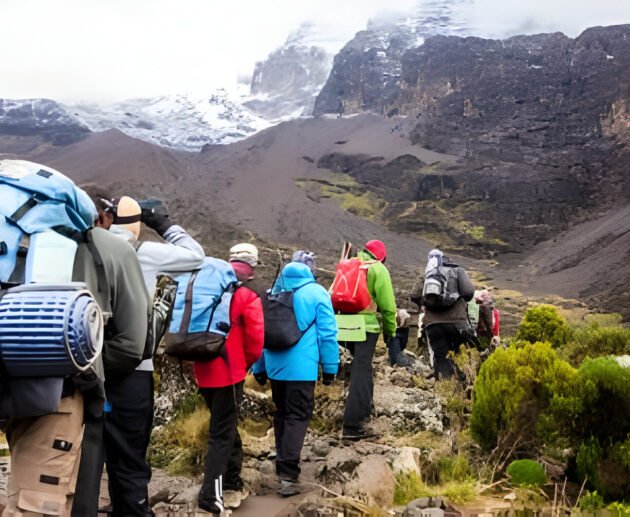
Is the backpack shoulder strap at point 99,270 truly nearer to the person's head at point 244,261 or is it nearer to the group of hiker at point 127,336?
the group of hiker at point 127,336

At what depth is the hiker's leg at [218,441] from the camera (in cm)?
364

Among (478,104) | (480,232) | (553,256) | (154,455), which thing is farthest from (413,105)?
(154,455)

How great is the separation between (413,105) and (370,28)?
51132 millimetres

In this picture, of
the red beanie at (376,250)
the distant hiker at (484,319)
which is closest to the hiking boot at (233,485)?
the red beanie at (376,250)

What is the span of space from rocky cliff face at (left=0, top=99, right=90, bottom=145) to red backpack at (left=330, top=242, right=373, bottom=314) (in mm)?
101560

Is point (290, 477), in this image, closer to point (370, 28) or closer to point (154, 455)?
point (154, 455)

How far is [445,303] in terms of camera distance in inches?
252

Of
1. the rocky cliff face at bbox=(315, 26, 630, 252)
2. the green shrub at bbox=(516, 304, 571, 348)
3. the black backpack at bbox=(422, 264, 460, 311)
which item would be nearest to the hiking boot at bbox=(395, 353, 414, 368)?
the green shrub at bbox=(516, 304, 571, 348)

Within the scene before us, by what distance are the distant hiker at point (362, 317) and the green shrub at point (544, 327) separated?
19.3 ft

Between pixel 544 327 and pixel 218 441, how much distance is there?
829cm

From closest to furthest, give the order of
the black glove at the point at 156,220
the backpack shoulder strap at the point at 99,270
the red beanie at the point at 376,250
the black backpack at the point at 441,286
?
the backpack shoulder strap at the point at 99,270, the black glove at the point at 156,220, the red beanie at the point at 376,250, the black backpack at the point at 441,286

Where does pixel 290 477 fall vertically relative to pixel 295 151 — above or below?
below

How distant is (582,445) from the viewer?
367 cm

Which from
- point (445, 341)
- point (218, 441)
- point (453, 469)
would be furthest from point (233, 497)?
point (445, 341)
